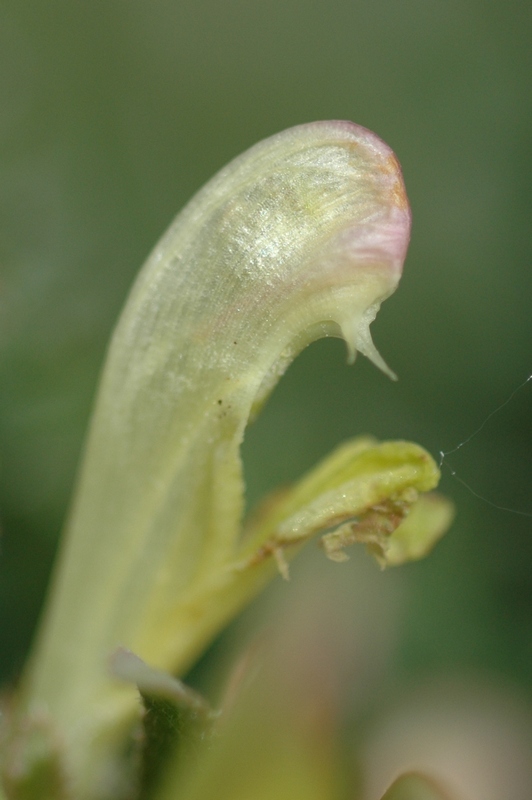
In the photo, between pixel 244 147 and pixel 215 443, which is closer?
pixel 215 443

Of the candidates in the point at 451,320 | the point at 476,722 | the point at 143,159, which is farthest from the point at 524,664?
the point at 143,159

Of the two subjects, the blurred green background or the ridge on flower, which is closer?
the ridge on flower

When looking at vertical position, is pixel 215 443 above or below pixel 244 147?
above

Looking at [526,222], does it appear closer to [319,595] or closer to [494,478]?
[494,478]

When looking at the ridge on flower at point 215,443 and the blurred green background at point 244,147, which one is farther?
the blurred green background at point 244,147
